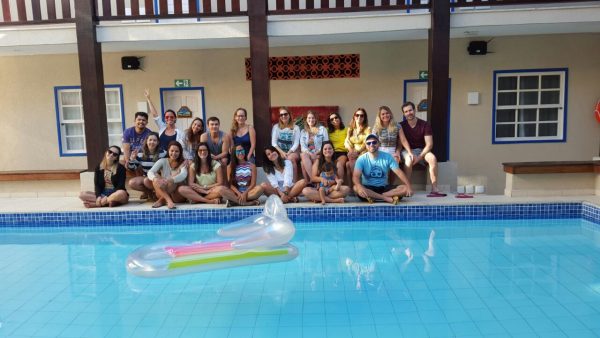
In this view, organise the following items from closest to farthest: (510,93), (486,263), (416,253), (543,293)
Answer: (543,293) < (486,263) < (416,253) < (510,93)

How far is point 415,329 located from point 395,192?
10.1 feet

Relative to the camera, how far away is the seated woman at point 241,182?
6121 millimetres

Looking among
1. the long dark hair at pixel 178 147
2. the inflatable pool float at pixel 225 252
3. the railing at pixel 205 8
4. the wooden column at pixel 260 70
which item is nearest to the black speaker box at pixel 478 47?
the railing at pixel 205 8

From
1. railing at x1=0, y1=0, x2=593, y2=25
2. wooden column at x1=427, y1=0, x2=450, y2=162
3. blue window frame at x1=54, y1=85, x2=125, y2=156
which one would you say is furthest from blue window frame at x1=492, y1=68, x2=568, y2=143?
blue window frame at x1=54, y1=85, x2=125, y2=156

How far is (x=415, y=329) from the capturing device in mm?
3133

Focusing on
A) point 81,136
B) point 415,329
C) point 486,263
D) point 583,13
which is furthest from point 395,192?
point 81,136

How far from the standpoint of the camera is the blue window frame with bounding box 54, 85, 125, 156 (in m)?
9.27

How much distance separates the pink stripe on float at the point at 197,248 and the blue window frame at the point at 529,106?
707 cm

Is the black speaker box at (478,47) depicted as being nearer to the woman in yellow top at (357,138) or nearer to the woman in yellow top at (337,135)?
the woman in yellow top at (357,138)

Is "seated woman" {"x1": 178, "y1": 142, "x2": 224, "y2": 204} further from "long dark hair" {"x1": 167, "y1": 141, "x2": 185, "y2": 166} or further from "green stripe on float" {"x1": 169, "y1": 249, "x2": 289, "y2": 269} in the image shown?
"green stripe on float" {"x1": 169, "y1": 249, "x2": 289, "y2": 269}

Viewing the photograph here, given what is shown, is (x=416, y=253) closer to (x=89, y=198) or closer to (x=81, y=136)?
(x=89, y=198)

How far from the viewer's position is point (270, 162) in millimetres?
6262

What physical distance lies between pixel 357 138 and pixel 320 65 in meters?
2.79

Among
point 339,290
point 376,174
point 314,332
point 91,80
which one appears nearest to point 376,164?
point 376,174
